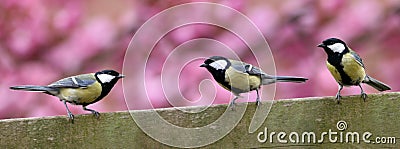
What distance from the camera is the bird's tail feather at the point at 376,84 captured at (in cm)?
156

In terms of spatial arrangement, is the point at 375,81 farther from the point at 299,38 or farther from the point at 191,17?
the point at 191,17

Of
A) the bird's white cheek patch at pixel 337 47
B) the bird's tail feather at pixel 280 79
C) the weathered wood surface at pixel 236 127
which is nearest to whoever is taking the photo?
the weathered wood surface at pixel 236 127

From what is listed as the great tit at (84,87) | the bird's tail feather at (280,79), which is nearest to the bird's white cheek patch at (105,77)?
the great tit at (84,87)

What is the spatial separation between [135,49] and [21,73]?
0.68ft

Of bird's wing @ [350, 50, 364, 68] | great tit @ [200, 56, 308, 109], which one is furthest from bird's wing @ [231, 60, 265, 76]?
bird's wing @ [350, 50, 364, 68]

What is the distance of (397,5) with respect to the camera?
160 centimetres

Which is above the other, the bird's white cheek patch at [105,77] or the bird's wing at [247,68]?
the bird's wing at [247,68]

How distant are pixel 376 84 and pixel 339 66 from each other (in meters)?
0.07

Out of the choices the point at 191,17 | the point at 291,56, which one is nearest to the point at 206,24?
the point at 191,17

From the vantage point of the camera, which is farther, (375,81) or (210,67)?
(375,81)

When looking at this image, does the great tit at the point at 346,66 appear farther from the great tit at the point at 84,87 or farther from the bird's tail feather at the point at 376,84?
the great tit at the point at 84,87

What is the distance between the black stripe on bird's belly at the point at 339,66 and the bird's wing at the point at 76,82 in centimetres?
40

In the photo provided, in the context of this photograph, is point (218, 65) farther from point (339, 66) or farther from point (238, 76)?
point (339, 66)

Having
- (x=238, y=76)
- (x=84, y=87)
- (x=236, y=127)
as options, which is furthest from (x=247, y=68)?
(x=84, y=87)
